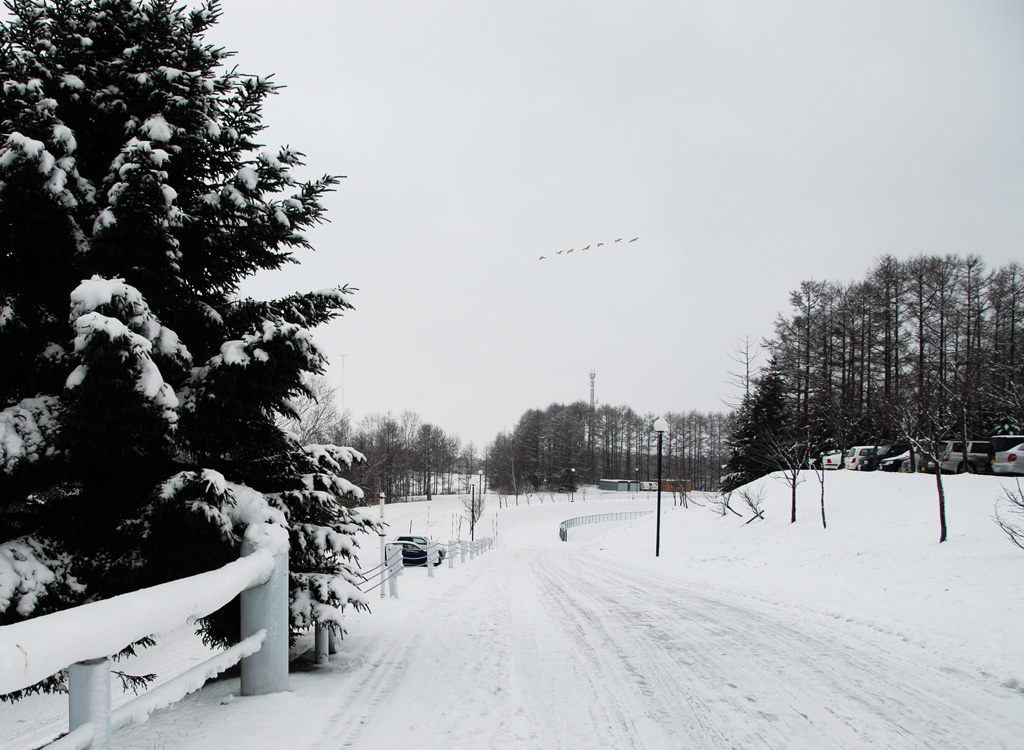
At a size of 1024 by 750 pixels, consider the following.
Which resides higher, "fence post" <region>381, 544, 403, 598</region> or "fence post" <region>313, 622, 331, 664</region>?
"fence post" <region>313, 622, 331, 664</region>

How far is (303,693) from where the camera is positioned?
162 inches

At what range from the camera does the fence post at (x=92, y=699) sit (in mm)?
2143

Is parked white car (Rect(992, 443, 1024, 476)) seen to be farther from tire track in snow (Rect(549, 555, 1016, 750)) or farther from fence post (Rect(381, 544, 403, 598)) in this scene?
fence post (Rect(381, 544, 403, 598))

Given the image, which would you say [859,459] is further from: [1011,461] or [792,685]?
[792,685]

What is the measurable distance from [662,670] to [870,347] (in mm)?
43761

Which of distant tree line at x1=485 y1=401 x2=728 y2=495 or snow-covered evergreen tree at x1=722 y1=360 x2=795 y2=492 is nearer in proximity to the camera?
snow-covered evergreen tree at x1=722 y1=360 x2=795 y2=492

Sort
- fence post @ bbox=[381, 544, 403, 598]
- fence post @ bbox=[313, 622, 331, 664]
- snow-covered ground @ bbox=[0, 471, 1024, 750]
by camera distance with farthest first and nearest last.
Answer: fence post @ bbox=[381, 544, 403, 598], fence post @ bbox=[313, 622, 331, 664], snow-covered ground @ bbox=[0, 471, 1024, 750]

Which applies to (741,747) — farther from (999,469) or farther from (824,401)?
(824,401)

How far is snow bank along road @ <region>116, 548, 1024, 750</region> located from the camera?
3586mm

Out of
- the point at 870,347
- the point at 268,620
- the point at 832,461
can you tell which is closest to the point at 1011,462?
the point at 832,461

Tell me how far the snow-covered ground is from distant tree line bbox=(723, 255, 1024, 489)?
2497 centimetres

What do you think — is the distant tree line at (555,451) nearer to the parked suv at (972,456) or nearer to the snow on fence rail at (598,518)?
the snow on fence rail at (598,518)

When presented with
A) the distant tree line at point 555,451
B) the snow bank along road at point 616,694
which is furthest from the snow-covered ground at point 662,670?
the distant tree line at point 555,451

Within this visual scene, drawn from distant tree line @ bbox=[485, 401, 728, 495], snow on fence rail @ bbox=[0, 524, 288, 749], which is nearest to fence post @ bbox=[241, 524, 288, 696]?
snow on fence rail @ bbox=[0, 524, 288, 749]
